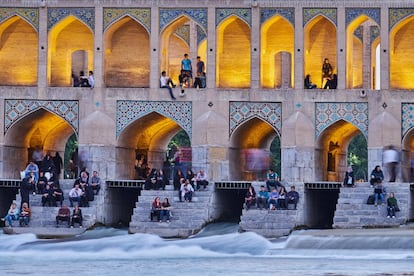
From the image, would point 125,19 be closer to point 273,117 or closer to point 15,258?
point 273,117

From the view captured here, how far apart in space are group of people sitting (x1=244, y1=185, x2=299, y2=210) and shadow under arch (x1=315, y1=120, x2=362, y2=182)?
10.8 feet

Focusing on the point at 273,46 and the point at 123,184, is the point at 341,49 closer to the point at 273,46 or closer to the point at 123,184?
the point at 273,46

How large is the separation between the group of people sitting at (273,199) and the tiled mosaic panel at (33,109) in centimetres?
662

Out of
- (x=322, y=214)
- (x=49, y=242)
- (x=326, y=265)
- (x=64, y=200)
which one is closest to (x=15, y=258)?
(x=49, y=242)

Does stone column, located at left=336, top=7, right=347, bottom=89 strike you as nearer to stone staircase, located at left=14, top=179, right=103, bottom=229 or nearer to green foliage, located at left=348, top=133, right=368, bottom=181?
stone staircase, located at left=14, top=179, right=103, bottom=229

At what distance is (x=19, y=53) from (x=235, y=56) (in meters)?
6.71

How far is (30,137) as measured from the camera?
48.2 m

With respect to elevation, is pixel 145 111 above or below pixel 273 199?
above

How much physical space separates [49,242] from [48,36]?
843 centimetres

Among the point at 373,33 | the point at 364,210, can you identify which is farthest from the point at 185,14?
the point at 364,210

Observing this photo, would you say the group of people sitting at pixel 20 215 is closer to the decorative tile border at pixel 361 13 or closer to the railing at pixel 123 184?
the railing at pixel 123 184

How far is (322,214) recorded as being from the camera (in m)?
44.9

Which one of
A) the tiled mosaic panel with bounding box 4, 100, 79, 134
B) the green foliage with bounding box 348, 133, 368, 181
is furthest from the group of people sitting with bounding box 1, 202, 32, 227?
the green foliage with bounding box 348, 133, 368, 181

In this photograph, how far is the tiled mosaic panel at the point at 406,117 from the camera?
44.7 metres
